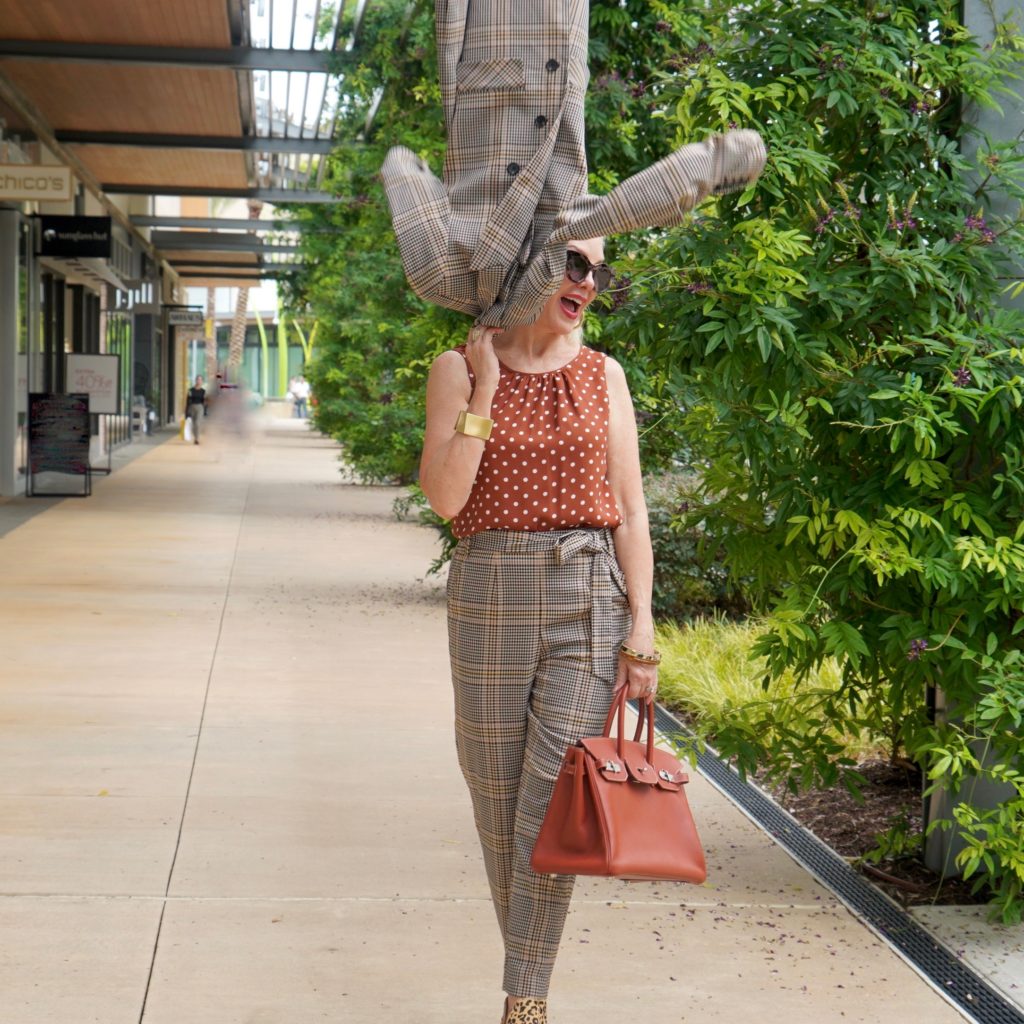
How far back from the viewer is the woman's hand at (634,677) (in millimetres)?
3383

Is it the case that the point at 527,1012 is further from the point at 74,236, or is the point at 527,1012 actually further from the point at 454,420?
the point at 74,236

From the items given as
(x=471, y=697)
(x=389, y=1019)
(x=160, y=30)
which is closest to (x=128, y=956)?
(x=389, y=1019)

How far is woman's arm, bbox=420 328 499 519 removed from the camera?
3.34 metres

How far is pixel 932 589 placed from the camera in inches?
177

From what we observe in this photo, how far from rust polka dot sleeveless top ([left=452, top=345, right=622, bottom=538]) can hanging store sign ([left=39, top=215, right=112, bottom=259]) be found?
18.5 meters

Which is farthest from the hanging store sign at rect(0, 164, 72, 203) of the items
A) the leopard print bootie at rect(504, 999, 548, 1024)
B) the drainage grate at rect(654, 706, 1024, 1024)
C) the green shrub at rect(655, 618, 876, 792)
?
the leopard print bootie at rect(504, 999, 548, 1024)

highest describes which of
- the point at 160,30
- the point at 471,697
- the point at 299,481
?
the point at 160,30

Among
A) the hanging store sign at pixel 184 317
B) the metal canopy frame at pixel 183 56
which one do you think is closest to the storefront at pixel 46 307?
the metal canopy frame at pixel 183 56

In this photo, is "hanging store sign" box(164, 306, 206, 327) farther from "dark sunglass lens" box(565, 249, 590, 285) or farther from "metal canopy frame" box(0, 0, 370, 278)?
"dark sunglass lens" box(565, 249, 590, 285)

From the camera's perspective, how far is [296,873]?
4.98m

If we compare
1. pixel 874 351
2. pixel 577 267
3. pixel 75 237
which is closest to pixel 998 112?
pixel 874 351

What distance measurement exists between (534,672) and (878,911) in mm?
1953

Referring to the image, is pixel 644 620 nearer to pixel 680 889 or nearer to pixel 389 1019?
pixel 389 1019

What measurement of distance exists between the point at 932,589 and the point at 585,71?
1857 millimetres
